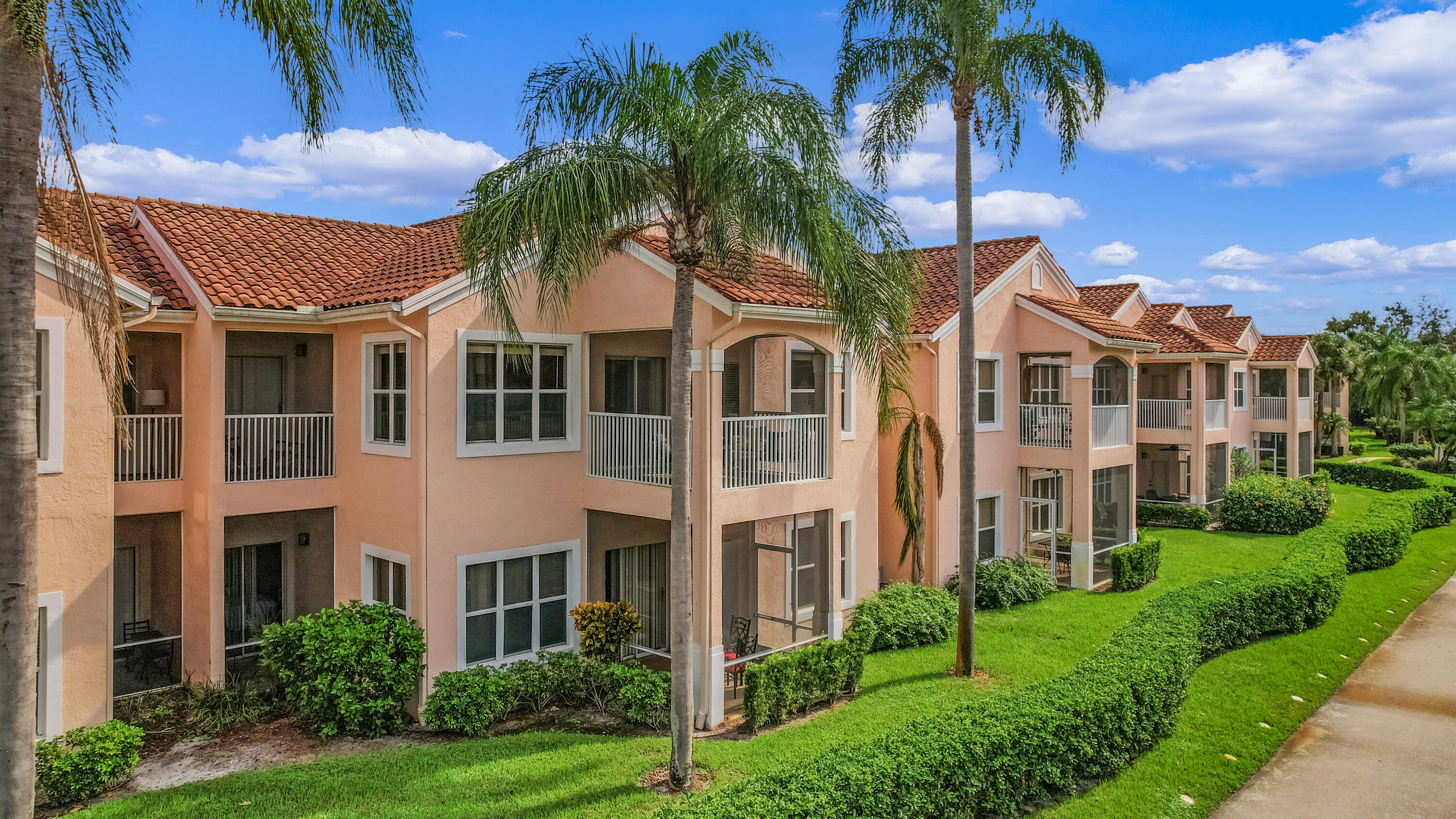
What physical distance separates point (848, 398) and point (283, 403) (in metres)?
9.92

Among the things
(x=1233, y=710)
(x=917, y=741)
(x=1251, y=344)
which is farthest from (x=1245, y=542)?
(x=917, y=741)

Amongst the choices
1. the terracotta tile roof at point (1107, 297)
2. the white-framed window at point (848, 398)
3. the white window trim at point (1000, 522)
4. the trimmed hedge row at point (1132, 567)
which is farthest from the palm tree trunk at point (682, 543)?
the terracotta tile roof at point (1107, 297)

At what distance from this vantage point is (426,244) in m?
15.8

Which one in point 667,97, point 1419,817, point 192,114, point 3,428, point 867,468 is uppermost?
point 667,97

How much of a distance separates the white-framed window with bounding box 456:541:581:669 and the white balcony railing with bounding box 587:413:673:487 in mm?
1443

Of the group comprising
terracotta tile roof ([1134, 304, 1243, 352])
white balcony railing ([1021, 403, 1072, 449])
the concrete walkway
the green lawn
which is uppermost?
terracotta tile roof ([1134, 304, 1243, 352])

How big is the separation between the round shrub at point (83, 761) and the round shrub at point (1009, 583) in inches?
570

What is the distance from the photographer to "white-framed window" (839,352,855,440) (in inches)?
619

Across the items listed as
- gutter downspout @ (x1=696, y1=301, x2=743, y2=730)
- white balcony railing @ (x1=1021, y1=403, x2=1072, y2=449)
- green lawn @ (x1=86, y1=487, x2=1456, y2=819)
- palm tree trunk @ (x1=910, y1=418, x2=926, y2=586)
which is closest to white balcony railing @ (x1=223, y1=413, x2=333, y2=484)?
green lawn @ (x1=86, y1=487, x2=1456, y2=819)

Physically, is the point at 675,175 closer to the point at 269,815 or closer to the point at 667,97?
the point at 667,97

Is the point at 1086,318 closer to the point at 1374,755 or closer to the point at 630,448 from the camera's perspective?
the point at 1374,755

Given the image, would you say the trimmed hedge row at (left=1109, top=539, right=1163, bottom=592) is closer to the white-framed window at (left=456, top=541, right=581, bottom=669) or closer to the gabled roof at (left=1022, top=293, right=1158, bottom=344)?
the gabled roof at (left=1022, top=293, right=1158, bottom=344)

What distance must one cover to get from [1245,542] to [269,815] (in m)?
26.5

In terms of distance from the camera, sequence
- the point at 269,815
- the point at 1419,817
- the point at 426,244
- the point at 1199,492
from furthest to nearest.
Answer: the point at 1199,492
the point at 426,244
the point at 1419,817
the point at 269,815
